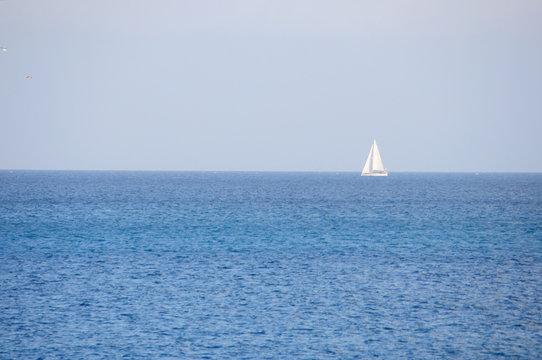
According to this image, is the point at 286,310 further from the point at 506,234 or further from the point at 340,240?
the point at 506,234

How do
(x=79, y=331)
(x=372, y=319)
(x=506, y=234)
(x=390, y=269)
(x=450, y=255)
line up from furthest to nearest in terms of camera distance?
(x=506, y=234)
(x=450, y=255)
(x=390, y=269)
(x=372, y=319)
(x=79, y=331)

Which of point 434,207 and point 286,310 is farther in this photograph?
point 434,207

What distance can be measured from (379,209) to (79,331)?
77.9 metres

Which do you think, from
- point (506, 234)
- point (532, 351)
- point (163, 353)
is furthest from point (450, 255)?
point (163, 353)

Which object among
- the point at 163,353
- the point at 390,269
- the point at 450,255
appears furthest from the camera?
the point at 450,255

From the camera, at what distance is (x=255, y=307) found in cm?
3120

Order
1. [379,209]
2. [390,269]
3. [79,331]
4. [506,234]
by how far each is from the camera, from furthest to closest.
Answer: [379,209] < [506,234] < [390,269] < [79,331]

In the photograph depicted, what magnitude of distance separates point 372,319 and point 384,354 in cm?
488

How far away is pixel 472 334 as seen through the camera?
1070 inches

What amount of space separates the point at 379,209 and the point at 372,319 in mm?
72248

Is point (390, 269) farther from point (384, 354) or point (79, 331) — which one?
point (79, 331)

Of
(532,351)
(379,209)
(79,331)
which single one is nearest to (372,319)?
(532,351)

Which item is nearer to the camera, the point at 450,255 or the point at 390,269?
the point at 390,269

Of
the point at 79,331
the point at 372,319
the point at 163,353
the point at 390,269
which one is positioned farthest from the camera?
the point at 390,269
